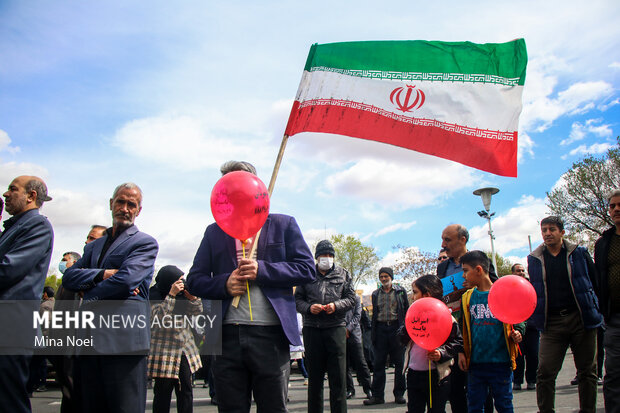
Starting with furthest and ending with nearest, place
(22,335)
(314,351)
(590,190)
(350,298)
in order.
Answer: (590,190) → (350,298) → (314,351) → (22,335)

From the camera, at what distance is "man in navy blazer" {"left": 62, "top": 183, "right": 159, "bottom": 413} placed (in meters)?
3.30

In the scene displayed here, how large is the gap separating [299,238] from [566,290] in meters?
3.24

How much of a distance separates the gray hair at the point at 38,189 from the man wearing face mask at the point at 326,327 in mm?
3008

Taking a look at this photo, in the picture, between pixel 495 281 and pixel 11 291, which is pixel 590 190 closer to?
pixel 495 281

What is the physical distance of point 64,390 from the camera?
4910mm

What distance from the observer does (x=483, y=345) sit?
4.39 m

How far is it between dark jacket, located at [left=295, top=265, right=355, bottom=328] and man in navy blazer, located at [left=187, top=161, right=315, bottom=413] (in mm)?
2454

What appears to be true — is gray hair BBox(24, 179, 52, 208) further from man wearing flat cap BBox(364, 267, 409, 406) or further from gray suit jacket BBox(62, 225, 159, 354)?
man wearing flat cap BBox(364, 267, 409, 406)

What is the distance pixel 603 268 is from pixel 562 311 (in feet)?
2.51

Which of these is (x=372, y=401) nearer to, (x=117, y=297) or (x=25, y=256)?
(x=117, y=297)

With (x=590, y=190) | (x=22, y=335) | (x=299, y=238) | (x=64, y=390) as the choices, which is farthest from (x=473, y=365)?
(x=590, y=190)

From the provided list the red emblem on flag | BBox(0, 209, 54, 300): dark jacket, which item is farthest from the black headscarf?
the red emblem on flag

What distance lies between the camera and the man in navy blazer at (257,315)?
2.90 m


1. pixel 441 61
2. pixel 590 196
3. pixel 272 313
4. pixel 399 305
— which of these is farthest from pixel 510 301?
pixel 590 196
